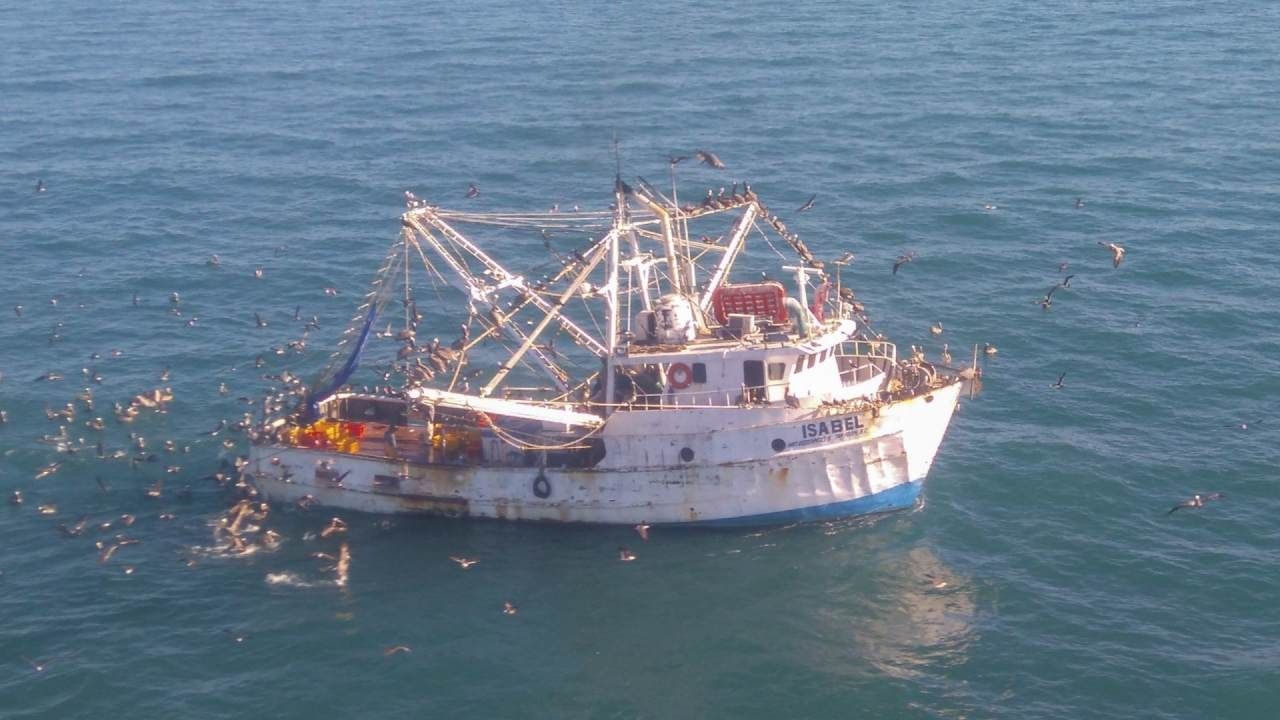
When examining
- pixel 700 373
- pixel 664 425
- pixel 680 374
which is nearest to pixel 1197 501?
pixel 700 373

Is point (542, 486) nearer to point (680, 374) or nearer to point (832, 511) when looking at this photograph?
point (680, 374)

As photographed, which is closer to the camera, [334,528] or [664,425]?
[664,425]

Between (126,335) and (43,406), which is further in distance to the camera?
(126,335)

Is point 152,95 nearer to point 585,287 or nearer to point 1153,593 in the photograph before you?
point 585,287

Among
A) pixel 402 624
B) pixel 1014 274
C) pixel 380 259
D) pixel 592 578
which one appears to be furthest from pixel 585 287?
pixel 1014 274

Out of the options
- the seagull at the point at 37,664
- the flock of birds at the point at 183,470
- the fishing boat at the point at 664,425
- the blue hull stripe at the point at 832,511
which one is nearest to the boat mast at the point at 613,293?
the fishing boat at the point at 664,425

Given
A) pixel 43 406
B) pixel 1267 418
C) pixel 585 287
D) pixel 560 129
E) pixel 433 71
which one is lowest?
pixel 1267 418
